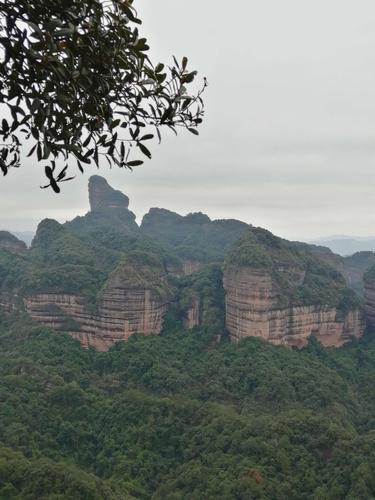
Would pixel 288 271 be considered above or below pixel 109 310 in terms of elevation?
above

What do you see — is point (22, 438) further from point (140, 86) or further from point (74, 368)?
point (140, 86)

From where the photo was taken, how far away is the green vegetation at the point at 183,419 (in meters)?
20.0

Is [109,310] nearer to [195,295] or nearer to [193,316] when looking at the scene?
[193,316]

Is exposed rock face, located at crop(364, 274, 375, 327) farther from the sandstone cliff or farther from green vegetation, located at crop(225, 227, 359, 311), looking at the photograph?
green vegetation, located at crop(225, 227, 359, 311)

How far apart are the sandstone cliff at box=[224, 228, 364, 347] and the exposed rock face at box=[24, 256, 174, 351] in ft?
26.2

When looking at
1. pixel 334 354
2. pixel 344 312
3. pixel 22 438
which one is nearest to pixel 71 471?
pixel 22 438

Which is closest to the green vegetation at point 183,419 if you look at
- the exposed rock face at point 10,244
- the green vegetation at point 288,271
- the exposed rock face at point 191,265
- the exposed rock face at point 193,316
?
the exposed rock face at point 193,316

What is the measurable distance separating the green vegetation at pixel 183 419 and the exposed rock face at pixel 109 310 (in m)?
1.37

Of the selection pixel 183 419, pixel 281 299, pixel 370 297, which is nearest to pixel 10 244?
pixel 281 299

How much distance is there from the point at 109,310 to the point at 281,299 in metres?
15.6

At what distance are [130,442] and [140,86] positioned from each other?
27.3m

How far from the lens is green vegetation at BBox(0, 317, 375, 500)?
2003 centimetres

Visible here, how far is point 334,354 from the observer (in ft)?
144

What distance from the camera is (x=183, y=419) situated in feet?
93.5
